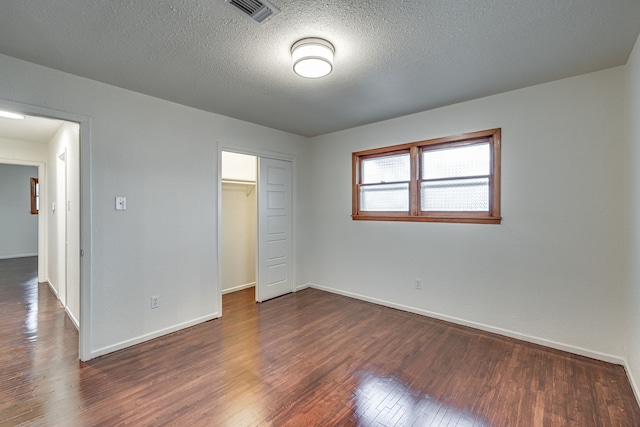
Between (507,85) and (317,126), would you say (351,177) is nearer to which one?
(317,126)

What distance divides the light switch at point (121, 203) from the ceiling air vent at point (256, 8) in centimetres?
208

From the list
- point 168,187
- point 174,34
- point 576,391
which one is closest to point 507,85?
point 576,391

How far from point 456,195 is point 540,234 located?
873mm

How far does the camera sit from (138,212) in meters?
2.82

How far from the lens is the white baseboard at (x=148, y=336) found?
2.56 m

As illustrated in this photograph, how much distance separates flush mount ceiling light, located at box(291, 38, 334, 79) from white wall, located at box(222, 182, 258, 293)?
8.42 feet

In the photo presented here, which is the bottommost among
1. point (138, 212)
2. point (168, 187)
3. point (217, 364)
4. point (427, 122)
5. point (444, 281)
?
point (217, 364)

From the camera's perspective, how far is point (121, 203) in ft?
8.88

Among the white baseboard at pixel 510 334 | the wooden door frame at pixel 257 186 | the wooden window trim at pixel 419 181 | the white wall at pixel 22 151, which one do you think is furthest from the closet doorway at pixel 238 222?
the white wall at pixel 22 151

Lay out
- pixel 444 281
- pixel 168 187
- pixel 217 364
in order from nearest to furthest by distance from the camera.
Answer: pixel 217 364, pixel 168 187, pixel 444 281

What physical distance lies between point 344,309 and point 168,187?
2603 millimetres

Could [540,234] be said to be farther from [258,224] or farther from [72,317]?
[72,317]

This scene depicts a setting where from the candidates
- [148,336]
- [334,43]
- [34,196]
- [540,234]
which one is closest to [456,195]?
[540,234]

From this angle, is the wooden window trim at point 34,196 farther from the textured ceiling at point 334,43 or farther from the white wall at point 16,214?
the textured ceiling at point 334,43
